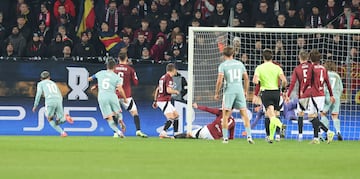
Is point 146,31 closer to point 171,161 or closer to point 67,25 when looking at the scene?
point 67,25

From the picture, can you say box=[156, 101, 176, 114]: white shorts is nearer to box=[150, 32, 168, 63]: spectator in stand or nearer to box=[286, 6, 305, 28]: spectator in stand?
box=[150, 32, 168, 63]: spectator in stand

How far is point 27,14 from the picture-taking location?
85.7ft

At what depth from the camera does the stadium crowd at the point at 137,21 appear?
979 inches

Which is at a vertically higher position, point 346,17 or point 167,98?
point 346,17

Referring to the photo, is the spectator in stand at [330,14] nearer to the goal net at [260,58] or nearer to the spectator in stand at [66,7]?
the goal net at [260,58]

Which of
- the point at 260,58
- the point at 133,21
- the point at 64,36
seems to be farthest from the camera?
the point at 133,21

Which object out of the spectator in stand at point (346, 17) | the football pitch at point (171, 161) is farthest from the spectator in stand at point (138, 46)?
the football pitch at point (171, 161)

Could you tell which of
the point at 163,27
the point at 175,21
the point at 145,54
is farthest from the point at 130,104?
the point at 175,21

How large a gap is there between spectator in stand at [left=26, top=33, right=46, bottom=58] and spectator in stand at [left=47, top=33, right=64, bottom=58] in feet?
0.52

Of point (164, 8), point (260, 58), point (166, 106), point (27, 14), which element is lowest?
point (166, 106)

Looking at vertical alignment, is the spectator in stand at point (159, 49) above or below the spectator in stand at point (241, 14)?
below

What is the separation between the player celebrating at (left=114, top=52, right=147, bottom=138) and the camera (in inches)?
890

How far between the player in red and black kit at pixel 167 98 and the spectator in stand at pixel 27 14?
477cm

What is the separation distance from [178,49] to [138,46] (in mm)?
1019
